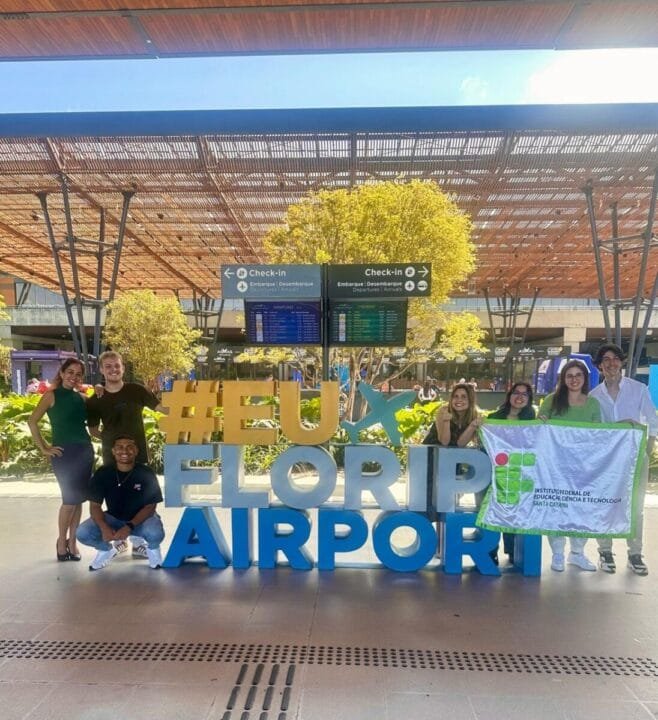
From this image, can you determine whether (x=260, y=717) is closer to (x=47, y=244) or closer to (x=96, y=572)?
(x=96, y=572)

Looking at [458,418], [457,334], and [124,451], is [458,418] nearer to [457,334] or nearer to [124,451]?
[124,451]

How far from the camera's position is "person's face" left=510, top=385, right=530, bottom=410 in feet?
15.3

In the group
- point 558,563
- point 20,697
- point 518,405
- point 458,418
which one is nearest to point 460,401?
point 458,418

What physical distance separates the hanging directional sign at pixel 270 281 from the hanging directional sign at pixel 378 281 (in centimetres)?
20

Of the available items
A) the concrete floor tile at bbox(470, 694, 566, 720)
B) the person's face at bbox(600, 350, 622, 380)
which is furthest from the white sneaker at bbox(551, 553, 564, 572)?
the concrete floor tile at bbox(470, 694, 566, 720)

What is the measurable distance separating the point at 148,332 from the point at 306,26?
66.4 ft

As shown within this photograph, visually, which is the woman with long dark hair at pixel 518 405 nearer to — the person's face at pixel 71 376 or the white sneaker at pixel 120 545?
the white sneaker at pixel 120 545

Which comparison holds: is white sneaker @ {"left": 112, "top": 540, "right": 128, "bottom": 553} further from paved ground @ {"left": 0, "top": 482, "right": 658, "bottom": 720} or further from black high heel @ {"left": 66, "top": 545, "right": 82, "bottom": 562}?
black high heel @ {"left": 66, "top": 545, "right": 82, "bottom": 562}

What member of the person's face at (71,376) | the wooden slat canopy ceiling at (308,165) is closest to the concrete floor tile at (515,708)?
the person's face at (71,376)

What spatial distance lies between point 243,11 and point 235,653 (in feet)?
16.5

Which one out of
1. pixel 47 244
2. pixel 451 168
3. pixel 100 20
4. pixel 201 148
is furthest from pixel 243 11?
pixel 47 244

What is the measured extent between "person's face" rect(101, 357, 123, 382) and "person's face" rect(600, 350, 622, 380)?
4404 mm

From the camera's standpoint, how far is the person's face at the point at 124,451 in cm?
459

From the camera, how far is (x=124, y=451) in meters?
4.61
